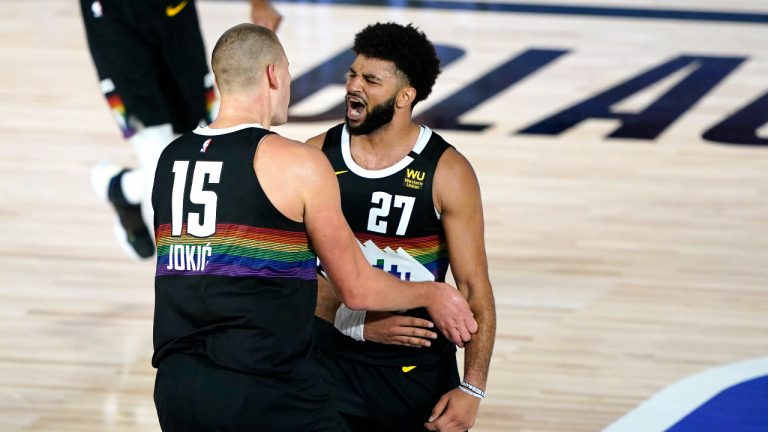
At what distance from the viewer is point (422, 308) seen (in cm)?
355

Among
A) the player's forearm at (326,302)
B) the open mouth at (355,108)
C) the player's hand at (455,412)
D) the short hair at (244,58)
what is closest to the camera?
the short hair at (244,58)

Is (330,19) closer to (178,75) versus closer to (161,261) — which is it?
(178,75)

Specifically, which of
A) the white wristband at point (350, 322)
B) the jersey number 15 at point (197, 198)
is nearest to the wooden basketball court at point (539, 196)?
the white wristband at point (350, 322)

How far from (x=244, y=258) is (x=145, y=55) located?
3060 mm

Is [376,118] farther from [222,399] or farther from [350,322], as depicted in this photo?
[222,399]

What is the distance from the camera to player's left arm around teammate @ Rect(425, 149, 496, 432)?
3367 millimetres

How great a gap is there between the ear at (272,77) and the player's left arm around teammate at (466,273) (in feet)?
2.11

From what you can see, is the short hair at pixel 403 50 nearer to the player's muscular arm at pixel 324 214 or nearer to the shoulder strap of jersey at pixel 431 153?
the shoulder strap of jersey at pixel 431 153

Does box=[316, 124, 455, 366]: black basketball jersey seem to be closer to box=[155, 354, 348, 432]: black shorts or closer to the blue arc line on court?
box=[155, 354, 348, 432]: black shorts

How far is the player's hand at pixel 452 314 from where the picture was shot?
3252 millimetres

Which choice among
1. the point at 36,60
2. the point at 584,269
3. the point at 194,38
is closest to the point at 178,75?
the point at 194,38

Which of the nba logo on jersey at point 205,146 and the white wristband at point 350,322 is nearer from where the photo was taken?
the nba logo on jersey at point 205,146

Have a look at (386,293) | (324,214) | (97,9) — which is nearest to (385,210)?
(386,293)

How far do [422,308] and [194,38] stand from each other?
8.62 ft
